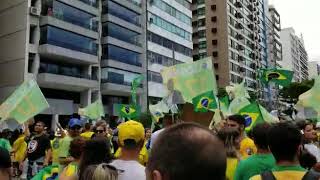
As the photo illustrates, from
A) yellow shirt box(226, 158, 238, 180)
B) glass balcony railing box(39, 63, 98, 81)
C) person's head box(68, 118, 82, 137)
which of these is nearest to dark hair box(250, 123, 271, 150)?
yellow shirt box(226, 158, 238, 180)

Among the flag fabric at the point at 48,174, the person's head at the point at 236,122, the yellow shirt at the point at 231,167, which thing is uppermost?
the person's head at the point at 236,122

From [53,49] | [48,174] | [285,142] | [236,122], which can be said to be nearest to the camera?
[285,142]

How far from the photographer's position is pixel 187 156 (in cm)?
182

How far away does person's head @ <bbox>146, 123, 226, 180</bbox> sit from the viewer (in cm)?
181

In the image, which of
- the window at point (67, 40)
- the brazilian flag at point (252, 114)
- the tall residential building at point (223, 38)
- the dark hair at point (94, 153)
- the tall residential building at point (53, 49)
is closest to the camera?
the dark hair at point (94, 153)

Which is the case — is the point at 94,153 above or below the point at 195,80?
below

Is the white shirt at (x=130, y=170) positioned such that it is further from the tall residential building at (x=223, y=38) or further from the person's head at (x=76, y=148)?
the tall residential building at (x=223, y=38)

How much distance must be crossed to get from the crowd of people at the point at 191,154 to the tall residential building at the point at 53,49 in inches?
1340

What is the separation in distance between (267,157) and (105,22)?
→ 45.1 meters

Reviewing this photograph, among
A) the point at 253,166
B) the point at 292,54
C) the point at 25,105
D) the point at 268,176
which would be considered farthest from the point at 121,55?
the point at 292,54

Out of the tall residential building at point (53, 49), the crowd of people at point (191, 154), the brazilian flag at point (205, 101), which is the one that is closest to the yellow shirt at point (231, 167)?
the crowd of people at point (191, 154)

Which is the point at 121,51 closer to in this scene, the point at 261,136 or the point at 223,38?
the point at 223,38

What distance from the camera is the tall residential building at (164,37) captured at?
184 ft

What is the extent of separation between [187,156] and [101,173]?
1.99 meters
